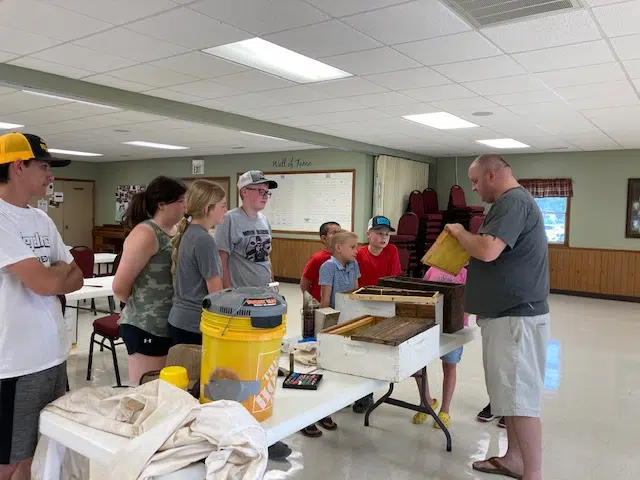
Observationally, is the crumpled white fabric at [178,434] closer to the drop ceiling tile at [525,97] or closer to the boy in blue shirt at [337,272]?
the boy in blue shirt at [337,272]

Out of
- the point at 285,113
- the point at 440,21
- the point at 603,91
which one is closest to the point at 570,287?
the point at 603,91

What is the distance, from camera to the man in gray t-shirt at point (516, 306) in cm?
240

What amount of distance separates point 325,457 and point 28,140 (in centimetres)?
219

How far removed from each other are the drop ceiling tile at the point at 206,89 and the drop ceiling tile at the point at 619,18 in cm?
314

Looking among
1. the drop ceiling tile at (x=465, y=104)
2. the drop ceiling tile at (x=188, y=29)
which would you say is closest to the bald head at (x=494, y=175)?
the drop ceiling tile at (x=188, y=29)

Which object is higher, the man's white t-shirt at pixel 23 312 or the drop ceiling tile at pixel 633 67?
the drop ceiling tile at pixel 633 67

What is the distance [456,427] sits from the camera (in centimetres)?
340

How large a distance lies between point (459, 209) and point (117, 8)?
759 cm

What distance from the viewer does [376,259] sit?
356 centimetres

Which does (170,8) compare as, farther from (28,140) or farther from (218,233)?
(28,140)

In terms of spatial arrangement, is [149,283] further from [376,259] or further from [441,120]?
[441,120]

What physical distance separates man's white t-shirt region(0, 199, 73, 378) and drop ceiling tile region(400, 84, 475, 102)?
12.7ft

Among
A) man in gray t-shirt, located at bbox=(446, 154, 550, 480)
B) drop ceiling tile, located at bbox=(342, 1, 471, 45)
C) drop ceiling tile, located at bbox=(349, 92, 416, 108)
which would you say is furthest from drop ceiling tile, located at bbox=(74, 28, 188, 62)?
man in gray t-shirt, located at bbox=(446, 154, 550, 480)

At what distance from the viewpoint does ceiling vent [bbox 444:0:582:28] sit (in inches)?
113
